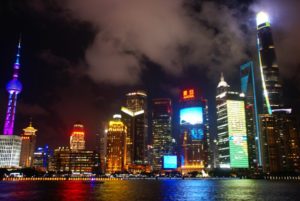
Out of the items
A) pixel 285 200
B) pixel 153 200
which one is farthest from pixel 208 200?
pixel 285 200

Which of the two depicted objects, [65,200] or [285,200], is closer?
[65,200]

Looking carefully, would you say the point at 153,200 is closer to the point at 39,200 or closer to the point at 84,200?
the point at 84,200

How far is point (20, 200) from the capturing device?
72.6 metres

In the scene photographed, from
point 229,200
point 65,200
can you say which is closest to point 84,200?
point 65,200

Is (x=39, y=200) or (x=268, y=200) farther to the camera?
(x=268, y=200)

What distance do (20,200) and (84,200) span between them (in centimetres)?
1376

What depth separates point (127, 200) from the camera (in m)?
75.9

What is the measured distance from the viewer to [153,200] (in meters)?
77.1

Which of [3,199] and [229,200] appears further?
[229,200]

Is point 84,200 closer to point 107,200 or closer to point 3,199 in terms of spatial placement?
point 107,200

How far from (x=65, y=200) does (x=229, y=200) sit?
3768 centimetres

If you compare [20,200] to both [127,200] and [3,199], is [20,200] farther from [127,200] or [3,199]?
[127,200]

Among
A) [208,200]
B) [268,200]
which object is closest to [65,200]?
[208,200]

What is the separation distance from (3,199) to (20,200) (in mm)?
4217
